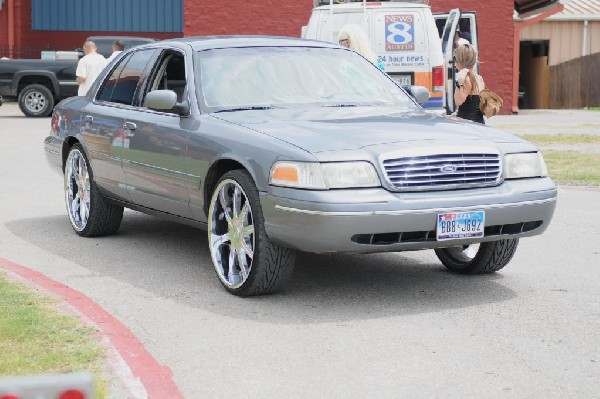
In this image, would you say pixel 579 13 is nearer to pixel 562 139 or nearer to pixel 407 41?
pixel 562 139

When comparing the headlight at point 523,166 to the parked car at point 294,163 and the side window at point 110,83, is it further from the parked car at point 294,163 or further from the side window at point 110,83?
the side window at point 110,83

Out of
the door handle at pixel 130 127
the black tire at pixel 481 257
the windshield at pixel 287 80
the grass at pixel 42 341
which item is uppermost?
the windshield at pixel 287 80

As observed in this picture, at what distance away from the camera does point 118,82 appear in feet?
29.9

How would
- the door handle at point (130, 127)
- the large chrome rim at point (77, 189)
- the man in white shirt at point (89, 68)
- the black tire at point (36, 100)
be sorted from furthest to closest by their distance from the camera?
the black tire at point (36, 100) → the man in white shirt at point (89, 68) → the large chrome rim at point (77, 189) → the door handle at point (130, 127)

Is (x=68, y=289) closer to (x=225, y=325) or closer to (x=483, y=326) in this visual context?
(x=225, y=325)

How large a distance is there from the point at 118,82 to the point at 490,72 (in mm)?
21196

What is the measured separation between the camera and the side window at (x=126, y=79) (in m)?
8.77

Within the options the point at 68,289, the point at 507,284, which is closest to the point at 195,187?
the point at 68,289

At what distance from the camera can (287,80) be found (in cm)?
790

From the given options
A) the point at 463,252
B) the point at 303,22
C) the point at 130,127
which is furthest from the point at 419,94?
the point at 303,22

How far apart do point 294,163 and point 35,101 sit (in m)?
20.6

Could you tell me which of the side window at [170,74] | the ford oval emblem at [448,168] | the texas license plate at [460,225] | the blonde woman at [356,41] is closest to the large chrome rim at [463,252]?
the texas license plate at [460,225]

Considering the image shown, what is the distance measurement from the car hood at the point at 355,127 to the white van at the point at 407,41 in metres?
9.24

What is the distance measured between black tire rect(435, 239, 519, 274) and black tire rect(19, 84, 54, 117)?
761 inches
